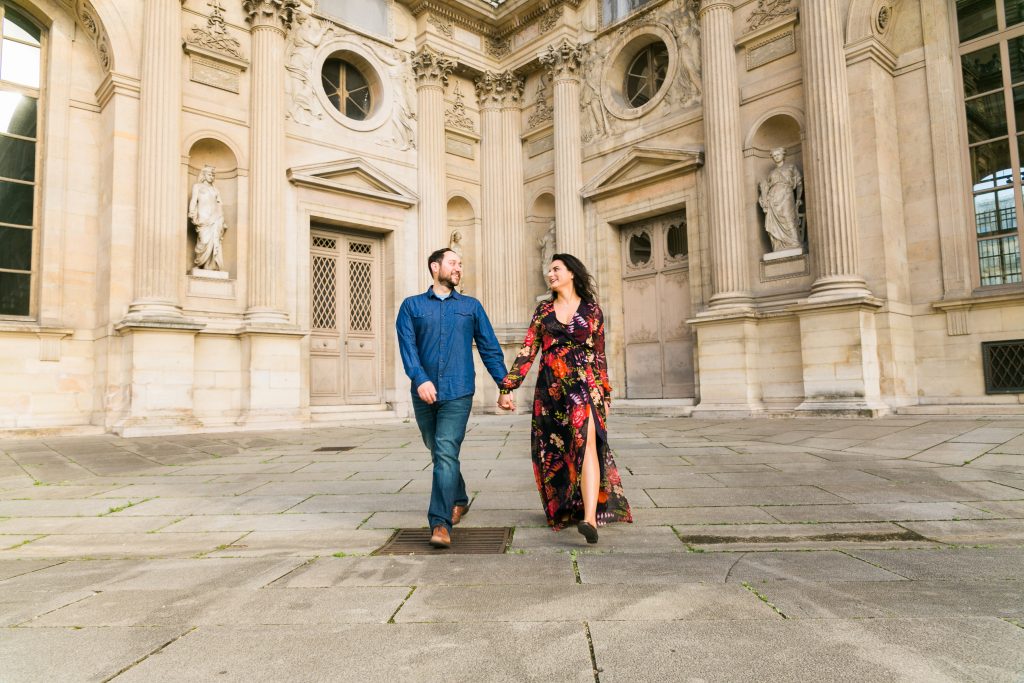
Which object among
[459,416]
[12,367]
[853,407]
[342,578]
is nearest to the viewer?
[342,578]

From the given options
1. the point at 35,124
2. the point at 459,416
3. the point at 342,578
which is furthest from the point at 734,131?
the point at 35,124

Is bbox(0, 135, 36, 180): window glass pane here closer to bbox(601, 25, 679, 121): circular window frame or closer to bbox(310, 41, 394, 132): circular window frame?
bbox(310, 41, 394, 132): circular window frame

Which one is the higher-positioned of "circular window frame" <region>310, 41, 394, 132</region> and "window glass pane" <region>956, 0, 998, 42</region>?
"circular window frame" <region>310, 41, 394, 132</region>

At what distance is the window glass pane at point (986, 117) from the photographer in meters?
10.7

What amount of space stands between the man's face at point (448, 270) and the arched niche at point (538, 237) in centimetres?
1226

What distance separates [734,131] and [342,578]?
1188 centimetres

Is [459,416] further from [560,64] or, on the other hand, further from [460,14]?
[460,14]

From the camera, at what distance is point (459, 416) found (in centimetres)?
392

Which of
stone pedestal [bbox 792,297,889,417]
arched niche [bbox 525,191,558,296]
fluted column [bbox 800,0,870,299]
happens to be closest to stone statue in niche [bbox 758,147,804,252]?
fluted column [bbox 800,0,870,299]

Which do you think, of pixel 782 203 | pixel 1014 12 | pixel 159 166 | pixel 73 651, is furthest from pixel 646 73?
pixel 73 651

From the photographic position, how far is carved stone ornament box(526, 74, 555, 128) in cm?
1653

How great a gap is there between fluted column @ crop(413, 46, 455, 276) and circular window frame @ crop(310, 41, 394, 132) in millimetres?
871

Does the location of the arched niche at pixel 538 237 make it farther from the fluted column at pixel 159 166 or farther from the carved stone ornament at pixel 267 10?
the fluted column at pixel 159 166

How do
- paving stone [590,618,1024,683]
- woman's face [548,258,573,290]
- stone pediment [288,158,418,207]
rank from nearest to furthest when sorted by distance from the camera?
1. paving stone [590,618,1024,683]
2. woman's face [548,258,573,290]
3. stone pediment [288,158,418,207]
